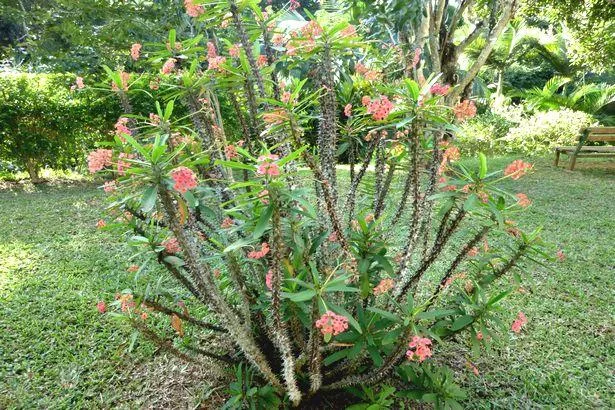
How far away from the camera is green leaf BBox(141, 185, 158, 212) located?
1.09 metres

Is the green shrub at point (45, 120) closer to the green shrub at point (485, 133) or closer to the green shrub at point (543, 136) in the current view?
the green shrub at point (485, 133)

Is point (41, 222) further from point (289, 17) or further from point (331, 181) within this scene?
point (289, 17)

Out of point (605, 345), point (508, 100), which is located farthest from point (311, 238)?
point (508, 100)

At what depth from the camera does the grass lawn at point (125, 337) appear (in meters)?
2.13

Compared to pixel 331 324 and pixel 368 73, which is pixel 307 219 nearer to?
pixel 331 324

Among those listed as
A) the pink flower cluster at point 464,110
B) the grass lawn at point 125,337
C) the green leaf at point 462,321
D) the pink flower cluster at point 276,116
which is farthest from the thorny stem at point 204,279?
Answer: the pink flower cluster at point 464,110

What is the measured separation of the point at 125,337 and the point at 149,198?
178cm

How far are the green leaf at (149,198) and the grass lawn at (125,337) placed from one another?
4.22ft

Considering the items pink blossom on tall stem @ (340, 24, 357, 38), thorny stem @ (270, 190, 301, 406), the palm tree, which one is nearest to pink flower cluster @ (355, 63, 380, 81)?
pink blossom on tall stem @ (340, 24, 357, 38)

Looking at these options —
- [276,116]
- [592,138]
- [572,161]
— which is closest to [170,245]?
[276,116]

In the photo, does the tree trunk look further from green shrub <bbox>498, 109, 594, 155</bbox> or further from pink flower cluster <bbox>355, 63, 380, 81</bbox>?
green shrub <bbox>498, 109, 594, 155</bbox>

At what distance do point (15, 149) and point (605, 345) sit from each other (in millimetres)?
7820

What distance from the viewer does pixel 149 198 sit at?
1.13 metres

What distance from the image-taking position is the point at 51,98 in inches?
257
